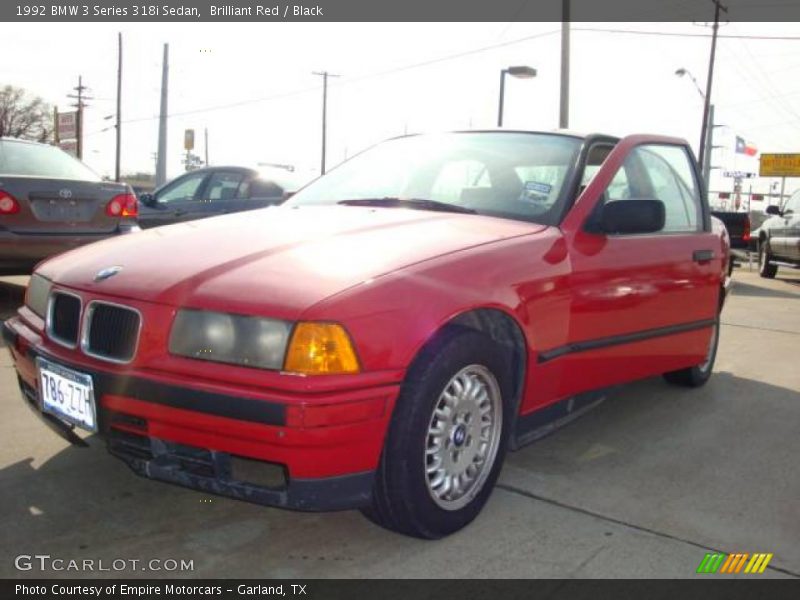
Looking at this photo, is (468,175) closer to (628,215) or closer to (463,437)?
(628,215)

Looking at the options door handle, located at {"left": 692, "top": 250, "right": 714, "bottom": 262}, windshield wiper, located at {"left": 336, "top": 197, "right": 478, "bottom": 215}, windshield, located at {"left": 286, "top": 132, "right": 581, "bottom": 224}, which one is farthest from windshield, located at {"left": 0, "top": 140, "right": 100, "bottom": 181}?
door handle, located at {"left": 692, "top": 250, "right": 714, "bottom": 262}

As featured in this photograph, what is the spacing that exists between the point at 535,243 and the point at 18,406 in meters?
2.84

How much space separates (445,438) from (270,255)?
893 mm

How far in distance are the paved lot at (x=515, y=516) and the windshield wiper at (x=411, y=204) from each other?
120 centimetres

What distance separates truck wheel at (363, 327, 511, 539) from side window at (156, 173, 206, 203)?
7305 millimetres

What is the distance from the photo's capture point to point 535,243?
10.1ft

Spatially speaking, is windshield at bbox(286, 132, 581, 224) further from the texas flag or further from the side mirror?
the texas flag

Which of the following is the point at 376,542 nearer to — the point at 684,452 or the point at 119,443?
the point at 119,443

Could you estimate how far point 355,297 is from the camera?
234cm

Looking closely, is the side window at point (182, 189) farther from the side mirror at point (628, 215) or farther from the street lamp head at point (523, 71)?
the street lamp head at point (523, 71)

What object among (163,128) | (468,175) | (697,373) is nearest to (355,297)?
(468,175)

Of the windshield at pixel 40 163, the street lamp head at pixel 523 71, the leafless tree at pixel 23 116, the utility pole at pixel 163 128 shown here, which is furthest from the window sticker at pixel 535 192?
the leafless tree at pixel 23 116

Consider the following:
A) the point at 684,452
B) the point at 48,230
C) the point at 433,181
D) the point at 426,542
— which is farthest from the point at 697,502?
the point at 48,230

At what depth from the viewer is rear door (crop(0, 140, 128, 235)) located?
6113mm
